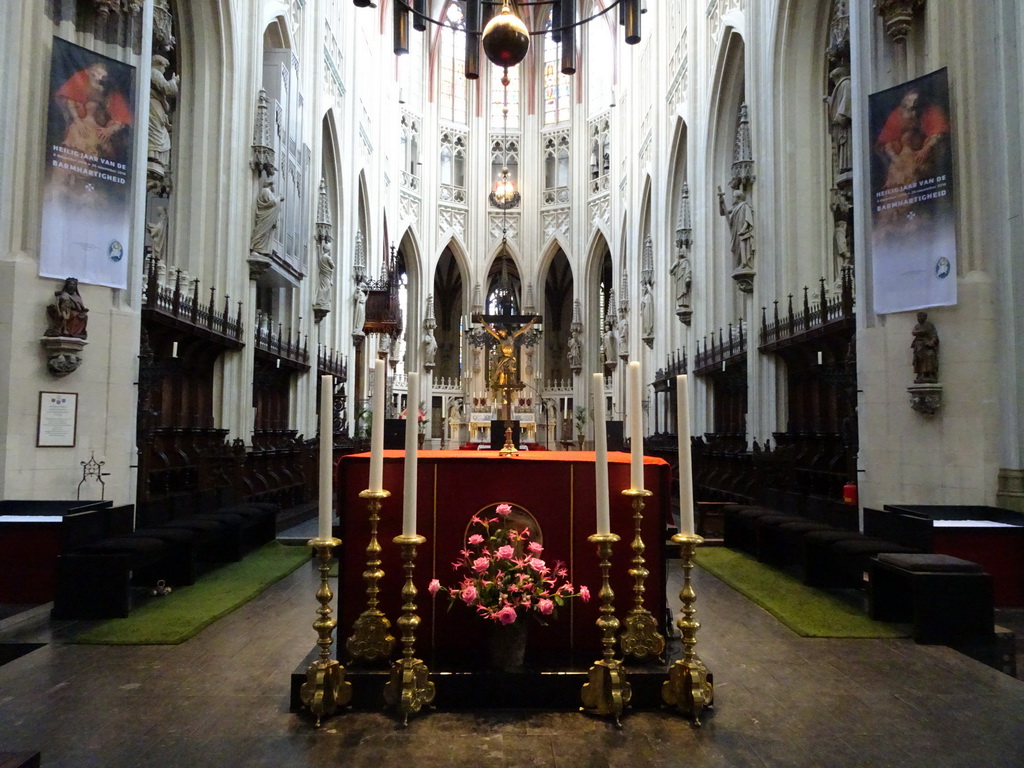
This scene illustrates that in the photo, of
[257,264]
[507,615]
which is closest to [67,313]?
[257,264]

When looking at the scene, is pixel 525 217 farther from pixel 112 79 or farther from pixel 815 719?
pixel 815 719

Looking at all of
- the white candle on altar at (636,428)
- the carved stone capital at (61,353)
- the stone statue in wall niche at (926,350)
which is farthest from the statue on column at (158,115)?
the stone statue in wall niche at (926,350)

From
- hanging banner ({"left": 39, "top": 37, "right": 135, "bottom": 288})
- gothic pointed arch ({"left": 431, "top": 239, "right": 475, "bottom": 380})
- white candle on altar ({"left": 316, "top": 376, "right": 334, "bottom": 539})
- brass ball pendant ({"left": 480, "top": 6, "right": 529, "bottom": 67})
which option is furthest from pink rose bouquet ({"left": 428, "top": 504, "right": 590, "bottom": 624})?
gothic pointed arch ({"left": 431, "top": 239, "right": 475, "bottom": 380})

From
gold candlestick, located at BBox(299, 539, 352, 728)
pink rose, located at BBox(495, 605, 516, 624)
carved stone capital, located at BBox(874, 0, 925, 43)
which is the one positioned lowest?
gold candlestick, located at BBox(299, 539, 352, 728)

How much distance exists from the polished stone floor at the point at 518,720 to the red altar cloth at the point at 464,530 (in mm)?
406

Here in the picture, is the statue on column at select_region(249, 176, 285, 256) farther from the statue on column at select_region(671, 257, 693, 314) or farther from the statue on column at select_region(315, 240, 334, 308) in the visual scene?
the statue on column at select_region(671, 257, 693, 314)

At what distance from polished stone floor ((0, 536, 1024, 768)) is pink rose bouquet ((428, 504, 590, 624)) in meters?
0.46

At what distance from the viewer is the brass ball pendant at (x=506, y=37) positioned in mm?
6059

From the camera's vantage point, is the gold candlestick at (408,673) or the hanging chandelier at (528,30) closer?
the gold candlestick at (408,673)

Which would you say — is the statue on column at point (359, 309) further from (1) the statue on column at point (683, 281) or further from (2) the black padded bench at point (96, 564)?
(2) the black padded bench at point (96, 564)

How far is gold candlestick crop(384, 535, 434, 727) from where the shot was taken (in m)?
2.81

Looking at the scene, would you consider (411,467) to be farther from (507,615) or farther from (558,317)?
(558,317)

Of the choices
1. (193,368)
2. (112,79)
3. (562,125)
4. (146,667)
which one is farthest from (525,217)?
(146,667)

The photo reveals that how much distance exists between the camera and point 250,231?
11.3 m
